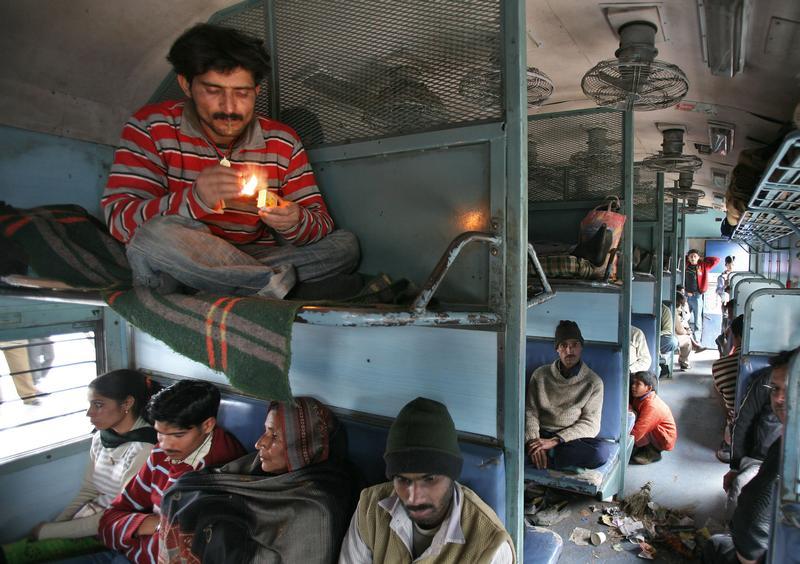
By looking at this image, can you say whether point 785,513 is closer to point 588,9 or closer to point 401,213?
point 401,213

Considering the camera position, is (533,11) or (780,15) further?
(533,11)

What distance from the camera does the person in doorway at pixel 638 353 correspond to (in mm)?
5809

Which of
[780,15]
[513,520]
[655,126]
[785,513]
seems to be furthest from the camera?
[655,126]

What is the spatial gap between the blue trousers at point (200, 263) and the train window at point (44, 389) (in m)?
2.10

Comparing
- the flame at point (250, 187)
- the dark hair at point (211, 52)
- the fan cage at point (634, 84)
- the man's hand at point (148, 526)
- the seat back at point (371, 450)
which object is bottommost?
the man's hand at point (148, 526)

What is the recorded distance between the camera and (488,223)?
1.85m

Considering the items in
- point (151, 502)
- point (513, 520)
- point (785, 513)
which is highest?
point (785, 513)

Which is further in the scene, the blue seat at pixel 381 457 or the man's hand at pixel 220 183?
the blue seat at pixel 381 457

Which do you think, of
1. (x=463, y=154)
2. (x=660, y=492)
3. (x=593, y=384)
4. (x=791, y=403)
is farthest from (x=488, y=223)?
(x=660, y=492)

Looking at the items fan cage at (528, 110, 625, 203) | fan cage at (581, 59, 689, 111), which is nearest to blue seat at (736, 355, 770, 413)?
fan cage at (528, 110, 625, 203)

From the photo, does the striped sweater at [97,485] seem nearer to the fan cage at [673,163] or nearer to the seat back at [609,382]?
the seat back at [609,382]

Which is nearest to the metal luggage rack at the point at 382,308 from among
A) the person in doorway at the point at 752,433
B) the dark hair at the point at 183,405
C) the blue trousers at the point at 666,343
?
the dark hair at the point at 183,405

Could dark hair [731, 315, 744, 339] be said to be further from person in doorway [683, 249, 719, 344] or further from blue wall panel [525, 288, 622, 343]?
person in doorway [683, 249, 719, 344]

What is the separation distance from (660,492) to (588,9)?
14.5 feet
